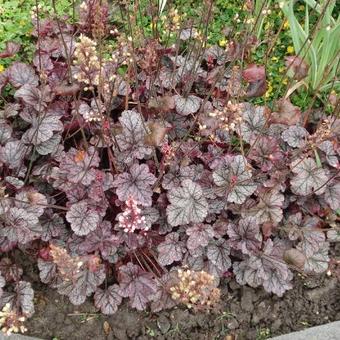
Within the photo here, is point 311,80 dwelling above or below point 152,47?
below

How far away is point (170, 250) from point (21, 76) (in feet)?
4.02

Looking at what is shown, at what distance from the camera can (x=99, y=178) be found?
2.61m

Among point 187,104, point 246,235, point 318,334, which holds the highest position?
point 187,104

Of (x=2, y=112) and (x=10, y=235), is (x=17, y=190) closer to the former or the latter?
(x=10, y=235)

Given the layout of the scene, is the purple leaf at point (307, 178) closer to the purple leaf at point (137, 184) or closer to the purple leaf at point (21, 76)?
the purple leaf at point (137, 184)

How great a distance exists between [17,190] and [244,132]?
1.19 meters

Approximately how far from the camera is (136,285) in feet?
8.60

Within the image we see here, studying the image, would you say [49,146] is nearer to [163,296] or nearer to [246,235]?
[163,296]

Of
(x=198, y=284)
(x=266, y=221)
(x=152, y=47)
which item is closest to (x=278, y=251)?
(x=266, y=221)

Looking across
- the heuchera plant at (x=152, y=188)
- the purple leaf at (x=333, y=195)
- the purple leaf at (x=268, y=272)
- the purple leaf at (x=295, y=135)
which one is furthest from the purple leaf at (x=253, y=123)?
the purple leaf at (x=268, y=272)

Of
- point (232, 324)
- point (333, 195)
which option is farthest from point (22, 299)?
point (333, 195)

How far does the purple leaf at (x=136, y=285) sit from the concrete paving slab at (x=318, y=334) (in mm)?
647

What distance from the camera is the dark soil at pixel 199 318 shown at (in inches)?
106

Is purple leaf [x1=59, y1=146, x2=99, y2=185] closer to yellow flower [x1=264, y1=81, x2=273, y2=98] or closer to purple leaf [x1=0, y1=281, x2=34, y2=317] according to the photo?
purple leaf [x1=0, y1=281, x2=34, y2=317]
